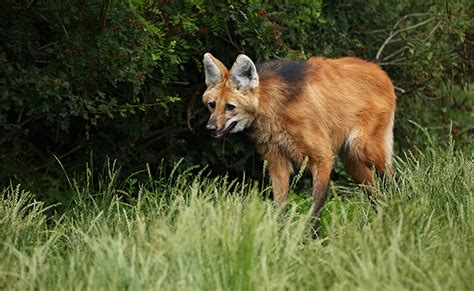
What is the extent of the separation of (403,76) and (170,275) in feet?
17.2

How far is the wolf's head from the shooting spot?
577 cm

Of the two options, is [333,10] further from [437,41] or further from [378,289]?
[378,289]

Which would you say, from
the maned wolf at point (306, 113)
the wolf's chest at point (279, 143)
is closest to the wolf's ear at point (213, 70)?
the maned wolf at point (306, 113)

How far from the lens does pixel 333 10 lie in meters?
7.96

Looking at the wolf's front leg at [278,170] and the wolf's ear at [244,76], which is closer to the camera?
the wolf's ear at [244,76]

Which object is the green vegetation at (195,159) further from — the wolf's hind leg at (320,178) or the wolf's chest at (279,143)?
the wolf's chest at (279,143)

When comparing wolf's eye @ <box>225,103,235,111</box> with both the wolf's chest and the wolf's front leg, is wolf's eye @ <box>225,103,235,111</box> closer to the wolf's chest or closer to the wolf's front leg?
the wolf's chest

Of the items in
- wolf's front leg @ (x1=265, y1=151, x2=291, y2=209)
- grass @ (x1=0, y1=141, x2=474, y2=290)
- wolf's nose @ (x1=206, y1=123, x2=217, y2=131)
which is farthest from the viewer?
wolf's front leg @ (x1=265, y1=151, x2=291, y2=209)

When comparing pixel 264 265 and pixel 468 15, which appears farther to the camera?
pixel 468 15

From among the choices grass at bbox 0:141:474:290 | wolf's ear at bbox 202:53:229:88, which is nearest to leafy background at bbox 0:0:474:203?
wolf's ear at bbox 202:53:229:88

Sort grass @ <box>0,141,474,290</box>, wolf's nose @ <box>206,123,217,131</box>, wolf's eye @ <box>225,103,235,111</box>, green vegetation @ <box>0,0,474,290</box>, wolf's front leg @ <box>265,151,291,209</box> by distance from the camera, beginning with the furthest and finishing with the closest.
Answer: wolf's front leg @ <box>265,151,291,209</box> → wolf's eye @ <box>225,103,235,111</box> → wolf's nose @ <box>206,123,217,131</box> → green vegetation @ <box>0,0,474,290</box> → grass @ <box>0,141,474,290</box>

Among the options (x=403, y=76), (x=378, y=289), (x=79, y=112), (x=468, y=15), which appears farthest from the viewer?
(x=403, y=76)

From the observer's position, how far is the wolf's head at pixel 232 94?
5766mm

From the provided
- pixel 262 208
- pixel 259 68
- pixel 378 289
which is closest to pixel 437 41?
pixel 259 68
